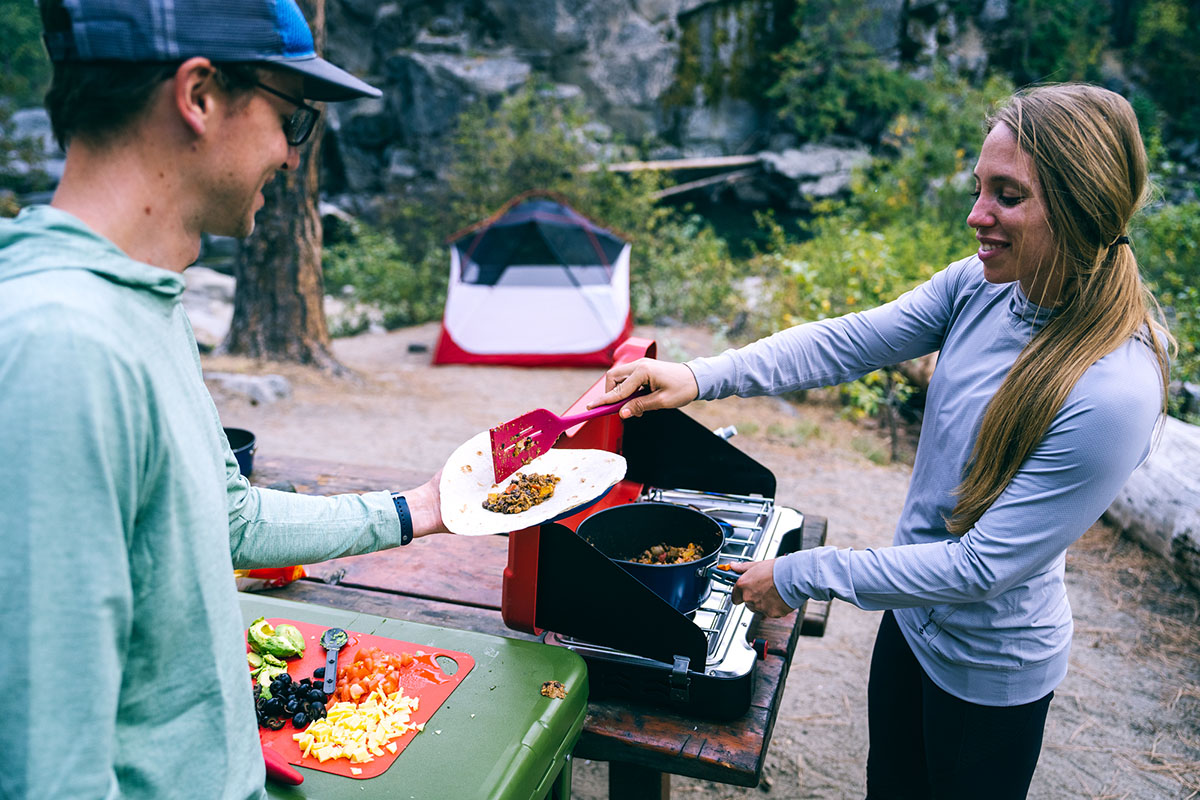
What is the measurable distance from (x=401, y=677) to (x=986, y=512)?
101 centimetres

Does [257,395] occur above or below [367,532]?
below

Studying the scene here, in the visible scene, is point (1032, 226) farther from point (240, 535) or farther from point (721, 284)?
point (721, 284)

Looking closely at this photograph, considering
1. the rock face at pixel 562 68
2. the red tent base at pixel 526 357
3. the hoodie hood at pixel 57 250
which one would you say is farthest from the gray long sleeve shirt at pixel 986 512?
the rock face at pixel 562 68

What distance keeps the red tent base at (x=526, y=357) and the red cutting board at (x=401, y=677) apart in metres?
6.32

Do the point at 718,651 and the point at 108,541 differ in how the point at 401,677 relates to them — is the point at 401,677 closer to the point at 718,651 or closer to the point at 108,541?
the point at 718,651

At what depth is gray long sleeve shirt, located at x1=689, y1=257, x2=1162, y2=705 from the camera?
125cm

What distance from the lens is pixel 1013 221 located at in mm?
1347

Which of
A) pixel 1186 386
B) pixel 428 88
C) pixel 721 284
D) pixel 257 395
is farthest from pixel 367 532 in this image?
pixel 428 88

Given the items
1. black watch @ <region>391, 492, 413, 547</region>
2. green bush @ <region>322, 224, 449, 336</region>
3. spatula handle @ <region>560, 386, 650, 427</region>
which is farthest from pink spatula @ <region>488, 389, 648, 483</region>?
green bush @ <region>322, 224, 449, 336</region>

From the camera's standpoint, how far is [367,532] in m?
1.34

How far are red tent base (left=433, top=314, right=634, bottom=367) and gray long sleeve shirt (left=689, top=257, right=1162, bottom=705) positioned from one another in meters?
6.03

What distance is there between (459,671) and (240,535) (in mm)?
412

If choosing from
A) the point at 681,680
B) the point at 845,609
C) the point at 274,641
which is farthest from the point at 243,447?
the point at 845,609

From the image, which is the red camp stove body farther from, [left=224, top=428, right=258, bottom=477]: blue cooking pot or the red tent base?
the red tent base
